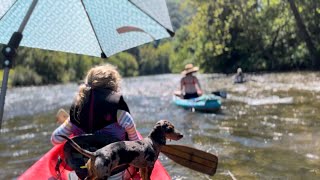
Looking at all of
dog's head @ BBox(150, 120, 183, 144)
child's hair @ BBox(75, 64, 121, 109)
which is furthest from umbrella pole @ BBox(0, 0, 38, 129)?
dog's head @ BBox(150, 120, 183, 144)

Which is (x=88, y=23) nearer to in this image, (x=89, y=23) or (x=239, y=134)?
(x=89, y=23)

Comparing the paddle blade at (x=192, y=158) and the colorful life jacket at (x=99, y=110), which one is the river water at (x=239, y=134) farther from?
the colorful life jacket at (x=99, y=110)

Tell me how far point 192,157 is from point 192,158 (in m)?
0.01

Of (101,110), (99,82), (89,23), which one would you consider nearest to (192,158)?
(101,110)

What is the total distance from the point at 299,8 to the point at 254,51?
310 inches

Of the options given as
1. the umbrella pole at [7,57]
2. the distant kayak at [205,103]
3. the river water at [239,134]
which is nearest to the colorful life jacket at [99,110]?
the umbrella pole at [7,57]

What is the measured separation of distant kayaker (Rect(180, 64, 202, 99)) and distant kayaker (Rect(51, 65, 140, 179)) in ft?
32.9

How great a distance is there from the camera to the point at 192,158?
4.99 m

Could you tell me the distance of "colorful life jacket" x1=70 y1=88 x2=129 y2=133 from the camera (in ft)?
13.4

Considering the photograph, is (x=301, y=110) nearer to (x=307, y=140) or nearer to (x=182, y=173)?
(x=307, y=140)

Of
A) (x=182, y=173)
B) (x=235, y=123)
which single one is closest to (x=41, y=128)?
(x=235, y=123)

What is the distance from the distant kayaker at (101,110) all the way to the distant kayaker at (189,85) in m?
10.0

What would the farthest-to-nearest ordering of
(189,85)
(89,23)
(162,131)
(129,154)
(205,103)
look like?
(189,85) < (205,103) < (162,131) < (89,23) < (129,154)

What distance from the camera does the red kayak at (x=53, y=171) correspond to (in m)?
4.87
